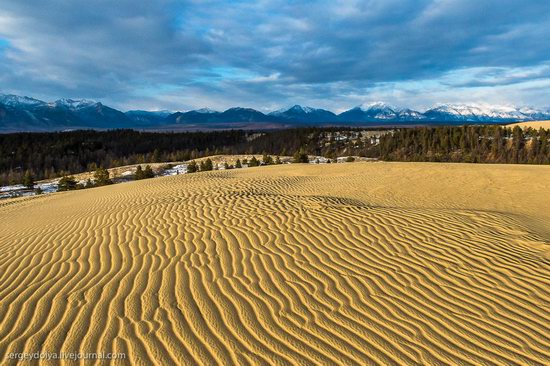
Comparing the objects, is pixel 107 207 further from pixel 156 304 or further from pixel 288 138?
pixel 288 138

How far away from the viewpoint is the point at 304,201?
35.5 feet

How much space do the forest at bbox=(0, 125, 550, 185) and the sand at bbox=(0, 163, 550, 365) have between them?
170 ft

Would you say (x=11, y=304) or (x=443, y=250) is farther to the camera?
(x=443, y=250)

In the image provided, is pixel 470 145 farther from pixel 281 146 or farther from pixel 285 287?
pixel 285 287

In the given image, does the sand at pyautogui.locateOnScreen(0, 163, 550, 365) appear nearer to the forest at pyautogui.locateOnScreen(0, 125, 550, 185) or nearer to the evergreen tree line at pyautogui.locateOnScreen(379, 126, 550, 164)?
the forest at pyautogui.locateOnScreen(0, 125, 550, 185)

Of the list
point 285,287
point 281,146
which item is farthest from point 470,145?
point 285,287

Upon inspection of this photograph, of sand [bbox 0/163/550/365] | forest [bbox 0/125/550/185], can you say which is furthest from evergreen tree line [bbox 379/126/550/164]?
sand [bbox 0/163/550/365]

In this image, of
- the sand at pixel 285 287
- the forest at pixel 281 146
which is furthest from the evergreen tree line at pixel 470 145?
the sand at pixel 285 287

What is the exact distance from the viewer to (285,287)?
192 inches

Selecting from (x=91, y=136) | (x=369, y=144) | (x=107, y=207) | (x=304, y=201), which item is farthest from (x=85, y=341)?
(x=91, y=136)

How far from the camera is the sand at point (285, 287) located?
360 cm

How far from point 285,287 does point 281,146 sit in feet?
315

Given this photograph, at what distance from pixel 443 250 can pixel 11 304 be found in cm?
670

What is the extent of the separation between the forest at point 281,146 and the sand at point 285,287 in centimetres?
5173
